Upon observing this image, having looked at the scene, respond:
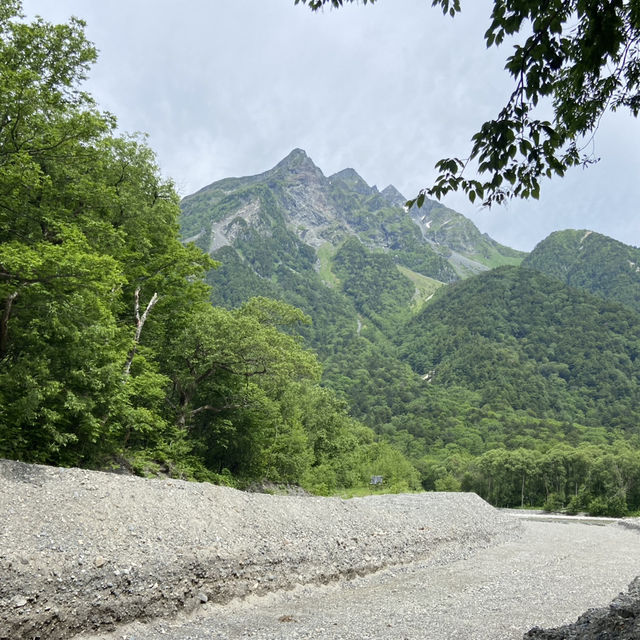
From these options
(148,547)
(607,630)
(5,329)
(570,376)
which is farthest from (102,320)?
(570,376)

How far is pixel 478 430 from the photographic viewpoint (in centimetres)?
13438

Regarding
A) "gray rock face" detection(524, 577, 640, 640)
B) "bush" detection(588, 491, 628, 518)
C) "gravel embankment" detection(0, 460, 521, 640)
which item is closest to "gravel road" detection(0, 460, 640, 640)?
"gravel embankment" detection(0, 460, 521, 640)

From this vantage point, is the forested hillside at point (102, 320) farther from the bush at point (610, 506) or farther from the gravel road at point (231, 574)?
the bush at point (610, 506)

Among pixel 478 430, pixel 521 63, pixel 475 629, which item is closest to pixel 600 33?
pixel 521 63

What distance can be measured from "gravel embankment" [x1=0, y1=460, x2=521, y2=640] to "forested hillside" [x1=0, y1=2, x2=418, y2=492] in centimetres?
267

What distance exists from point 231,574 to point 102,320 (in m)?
9.06

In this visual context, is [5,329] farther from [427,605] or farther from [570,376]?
[570,376]

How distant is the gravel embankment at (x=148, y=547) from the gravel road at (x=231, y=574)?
0.03 metres

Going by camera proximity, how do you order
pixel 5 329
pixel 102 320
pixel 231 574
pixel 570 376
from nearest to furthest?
pixel 231 574, pixel 5 329, pixel 102 320, pixel 570 376

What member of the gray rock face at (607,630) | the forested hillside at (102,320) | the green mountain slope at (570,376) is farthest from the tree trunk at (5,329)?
the green mountain slope at (570,376)

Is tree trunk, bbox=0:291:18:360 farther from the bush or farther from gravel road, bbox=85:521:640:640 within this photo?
the bush

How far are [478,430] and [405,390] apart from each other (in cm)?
4232

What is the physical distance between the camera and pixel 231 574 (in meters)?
11.9

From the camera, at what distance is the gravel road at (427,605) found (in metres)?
9.91
